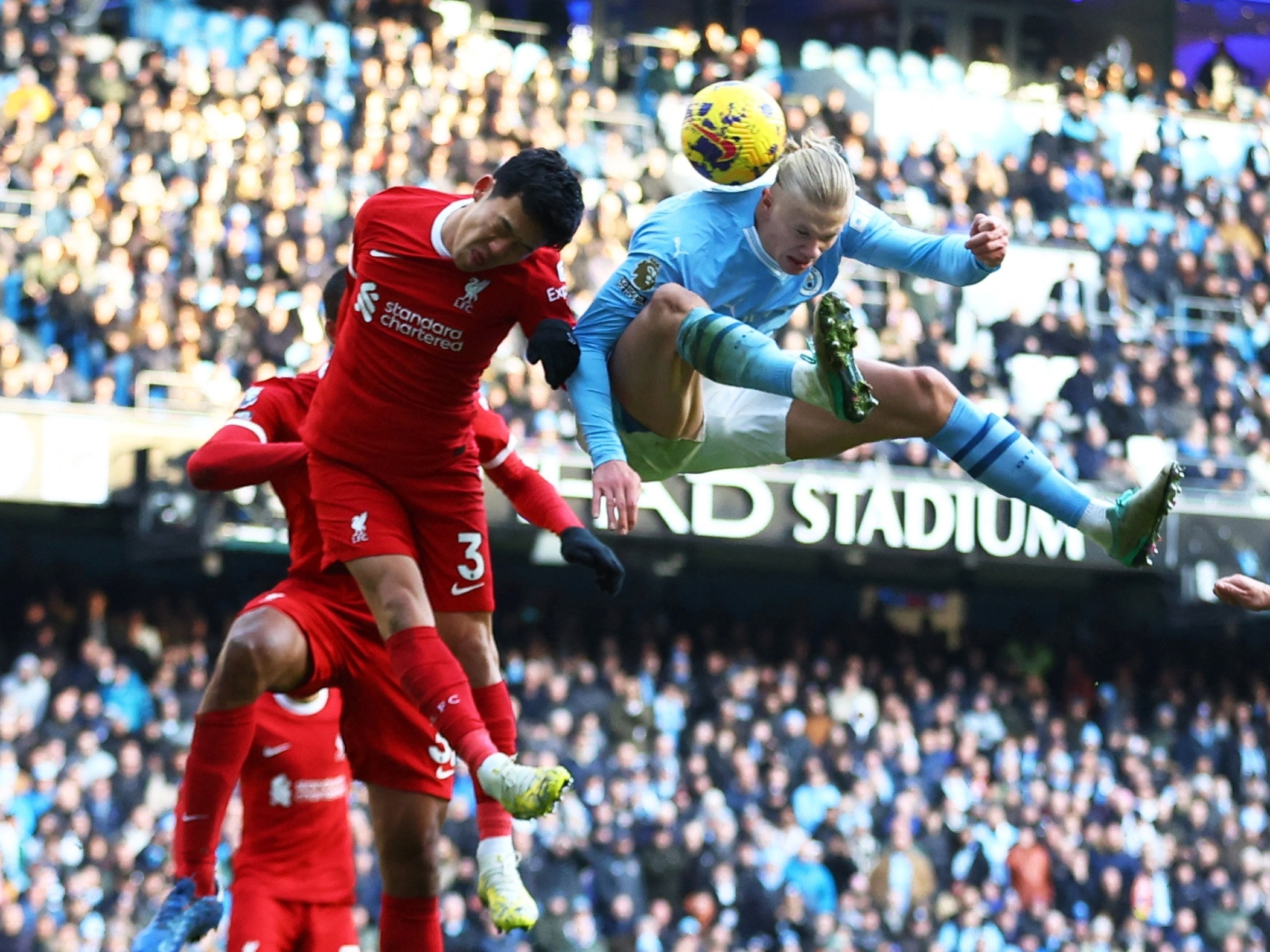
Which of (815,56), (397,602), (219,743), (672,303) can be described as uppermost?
(815,56)

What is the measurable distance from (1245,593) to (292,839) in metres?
3.60

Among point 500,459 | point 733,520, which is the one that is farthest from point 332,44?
point 500,459

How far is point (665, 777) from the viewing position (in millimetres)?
14383

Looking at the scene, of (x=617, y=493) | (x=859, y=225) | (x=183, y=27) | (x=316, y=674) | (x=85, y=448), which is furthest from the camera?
(x=183, y=27)

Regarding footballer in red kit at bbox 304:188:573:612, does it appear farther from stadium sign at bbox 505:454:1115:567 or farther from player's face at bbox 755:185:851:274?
stadium sign at bbox 505:454:1115:567

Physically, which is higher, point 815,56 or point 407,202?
point 815,56

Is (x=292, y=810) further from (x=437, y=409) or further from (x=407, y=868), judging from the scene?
(x=437, y=409)

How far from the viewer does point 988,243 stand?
6.06 metres

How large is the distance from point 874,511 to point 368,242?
1012cm

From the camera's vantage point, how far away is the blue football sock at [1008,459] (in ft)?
20.0

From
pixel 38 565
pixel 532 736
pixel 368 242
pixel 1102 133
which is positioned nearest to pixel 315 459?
pixel 368 242

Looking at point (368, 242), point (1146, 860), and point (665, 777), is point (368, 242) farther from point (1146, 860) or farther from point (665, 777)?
point (1146, 860)

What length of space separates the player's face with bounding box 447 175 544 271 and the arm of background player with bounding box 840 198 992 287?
1128mm

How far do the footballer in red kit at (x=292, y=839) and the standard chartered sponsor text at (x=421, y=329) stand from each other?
179cm
